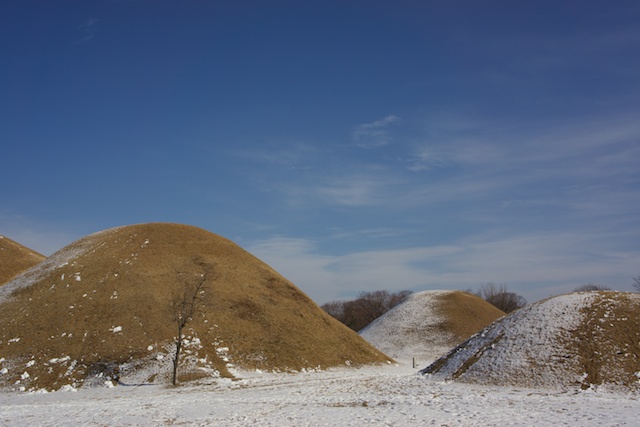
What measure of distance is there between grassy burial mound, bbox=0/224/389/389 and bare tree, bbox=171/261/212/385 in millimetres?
120

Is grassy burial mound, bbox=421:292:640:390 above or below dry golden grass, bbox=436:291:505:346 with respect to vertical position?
below

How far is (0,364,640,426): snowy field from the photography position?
664 inches

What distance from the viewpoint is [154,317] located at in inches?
1443

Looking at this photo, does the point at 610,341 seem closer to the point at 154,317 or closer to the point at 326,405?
the point at 326,405

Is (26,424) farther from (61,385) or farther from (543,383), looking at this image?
(543,383)

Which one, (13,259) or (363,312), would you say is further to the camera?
(363,312)

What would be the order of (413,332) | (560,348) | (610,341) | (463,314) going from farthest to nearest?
(463,314), (413,332), (560,348), (610,341)

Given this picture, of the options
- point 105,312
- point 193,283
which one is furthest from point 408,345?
point 105,312

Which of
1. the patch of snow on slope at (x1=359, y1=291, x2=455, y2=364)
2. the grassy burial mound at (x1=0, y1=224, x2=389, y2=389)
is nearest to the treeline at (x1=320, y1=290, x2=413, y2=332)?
the patch of snow on slope at (x1=359, y1=291, x2=455, y2=364)

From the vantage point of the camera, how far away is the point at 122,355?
32.8 meters

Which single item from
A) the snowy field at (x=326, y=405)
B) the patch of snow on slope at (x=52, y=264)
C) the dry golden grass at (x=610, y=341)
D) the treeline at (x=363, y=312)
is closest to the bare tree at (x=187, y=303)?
the snowy field at (x=326, y=405)

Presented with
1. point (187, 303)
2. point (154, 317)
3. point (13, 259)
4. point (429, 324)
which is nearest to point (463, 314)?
point (429, 324)

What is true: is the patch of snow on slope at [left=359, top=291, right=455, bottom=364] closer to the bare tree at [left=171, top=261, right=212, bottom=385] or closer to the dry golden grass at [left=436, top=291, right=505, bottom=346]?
the dry golden grass at [left=436, top=291, right=505, bottom=346]

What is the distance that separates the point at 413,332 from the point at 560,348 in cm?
4612
